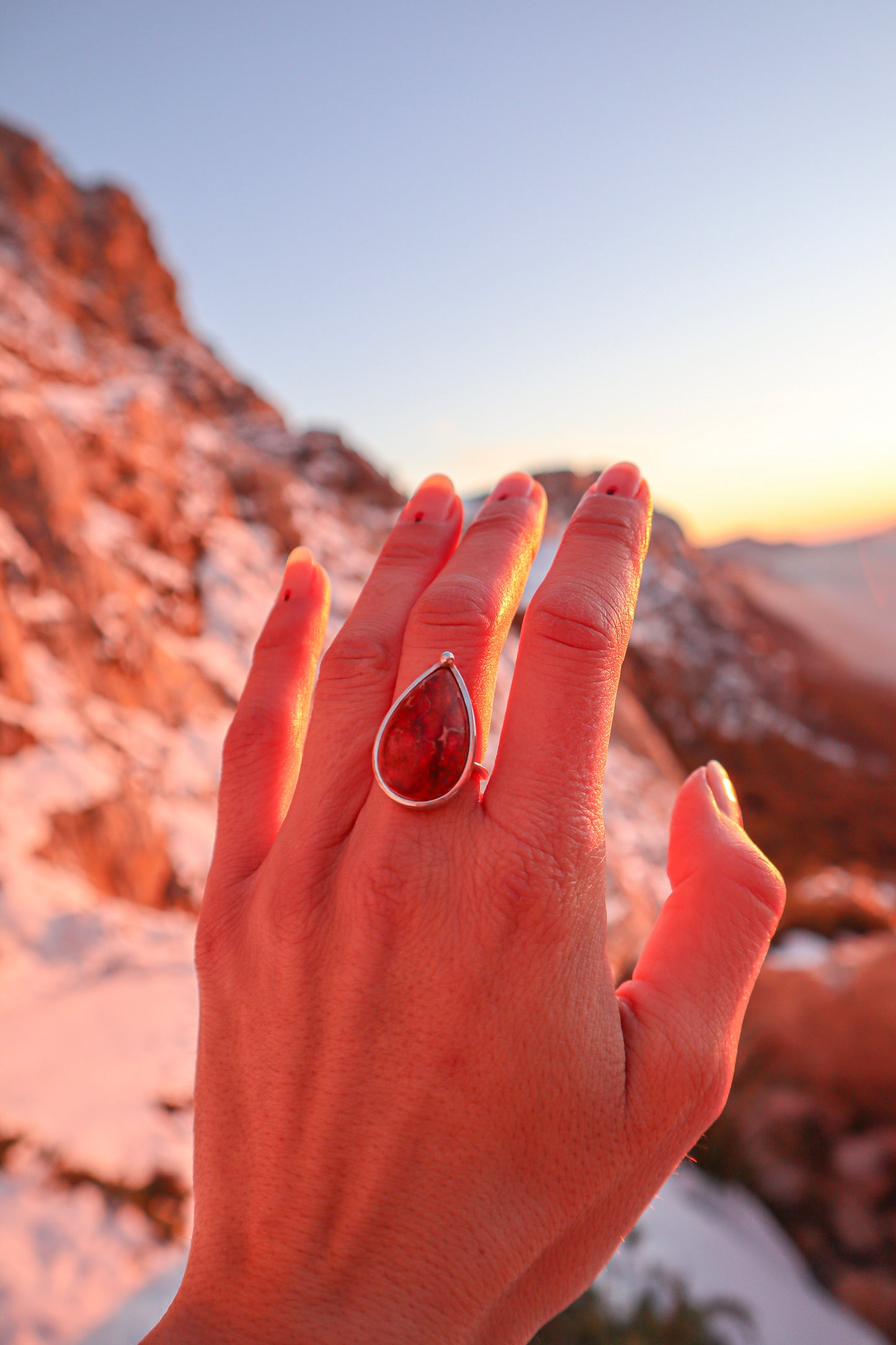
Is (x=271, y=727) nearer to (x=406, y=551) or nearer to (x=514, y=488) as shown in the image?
(x=406, y=551)

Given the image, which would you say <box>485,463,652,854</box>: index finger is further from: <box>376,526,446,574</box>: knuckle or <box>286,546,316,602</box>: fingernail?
<box>286,546,316,602</box>: fingernail

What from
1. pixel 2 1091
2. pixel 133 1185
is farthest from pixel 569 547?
pixel 2 1091

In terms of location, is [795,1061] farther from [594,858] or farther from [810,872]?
[810,872]

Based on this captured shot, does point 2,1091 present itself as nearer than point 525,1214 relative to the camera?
No

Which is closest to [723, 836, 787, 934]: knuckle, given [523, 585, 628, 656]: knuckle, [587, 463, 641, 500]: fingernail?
[523, 585, 628, 656]: knuckle

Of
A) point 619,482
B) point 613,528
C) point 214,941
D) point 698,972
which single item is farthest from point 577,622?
point 214,941

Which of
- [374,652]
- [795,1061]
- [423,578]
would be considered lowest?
[795,1061]

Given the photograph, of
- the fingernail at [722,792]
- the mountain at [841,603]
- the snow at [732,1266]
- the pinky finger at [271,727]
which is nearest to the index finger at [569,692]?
the fingernail at [722,792]
